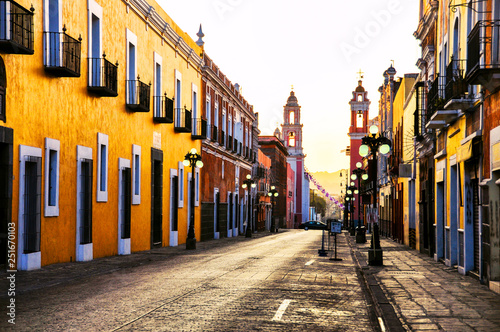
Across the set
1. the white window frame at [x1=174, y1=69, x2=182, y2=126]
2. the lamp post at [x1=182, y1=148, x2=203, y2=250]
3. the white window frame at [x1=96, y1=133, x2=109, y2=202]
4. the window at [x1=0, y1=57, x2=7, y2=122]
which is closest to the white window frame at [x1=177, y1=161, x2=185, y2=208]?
the white window frame at [x1=174, y1=69, x2=182, y2=126]

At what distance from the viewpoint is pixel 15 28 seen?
14.8 metres

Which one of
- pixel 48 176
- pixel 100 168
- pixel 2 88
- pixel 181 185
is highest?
pixel 2 88

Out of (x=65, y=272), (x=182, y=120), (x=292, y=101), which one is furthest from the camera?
(x=292, y=101)

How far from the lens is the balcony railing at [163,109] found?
1114 inches

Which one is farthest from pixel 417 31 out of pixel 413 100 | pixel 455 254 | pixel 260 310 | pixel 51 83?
pixel 260 310

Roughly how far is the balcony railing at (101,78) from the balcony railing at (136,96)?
265cm

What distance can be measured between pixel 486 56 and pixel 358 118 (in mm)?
79921

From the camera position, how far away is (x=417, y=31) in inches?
1032

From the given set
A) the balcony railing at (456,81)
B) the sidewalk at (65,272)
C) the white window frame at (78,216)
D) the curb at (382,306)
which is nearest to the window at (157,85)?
the white window frame at (78,216)

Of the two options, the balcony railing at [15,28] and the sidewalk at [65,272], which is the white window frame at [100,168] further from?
the balcony railing at [15,28]

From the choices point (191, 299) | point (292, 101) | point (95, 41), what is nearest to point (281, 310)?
point (191, 299)

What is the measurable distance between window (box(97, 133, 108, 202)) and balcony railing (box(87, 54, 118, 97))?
62.9 inches

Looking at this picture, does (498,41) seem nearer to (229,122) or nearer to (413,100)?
(413,100)

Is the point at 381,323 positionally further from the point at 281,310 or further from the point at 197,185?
the point at 197,185
